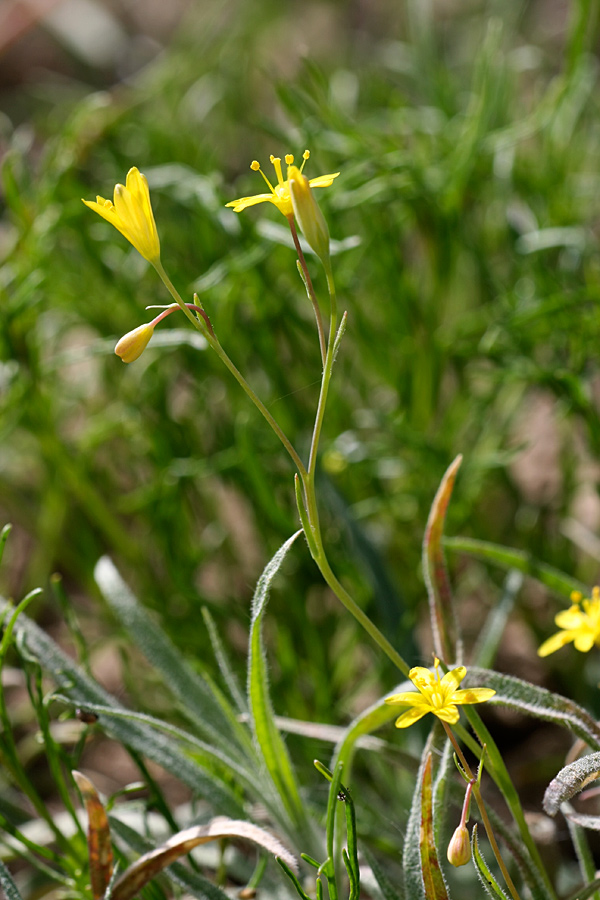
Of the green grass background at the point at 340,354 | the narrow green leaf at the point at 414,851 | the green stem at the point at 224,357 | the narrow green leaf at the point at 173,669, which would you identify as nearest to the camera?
the green stem at the point at 224,357

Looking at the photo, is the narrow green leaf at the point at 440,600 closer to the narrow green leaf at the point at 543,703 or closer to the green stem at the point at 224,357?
the narrow green leaf at the point at 543,703

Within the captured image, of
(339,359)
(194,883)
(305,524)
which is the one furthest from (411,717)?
(339,359)

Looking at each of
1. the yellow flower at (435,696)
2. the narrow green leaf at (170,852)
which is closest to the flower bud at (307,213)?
the yellow flower at (435,696)

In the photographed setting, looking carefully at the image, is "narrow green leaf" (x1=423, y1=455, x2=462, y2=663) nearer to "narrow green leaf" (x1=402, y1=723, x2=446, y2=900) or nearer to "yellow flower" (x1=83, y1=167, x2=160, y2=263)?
"narrow green leaf" (x1=402, y1=723, x2=446, y2=900)

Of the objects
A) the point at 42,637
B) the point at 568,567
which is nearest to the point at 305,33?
the point at 568,567

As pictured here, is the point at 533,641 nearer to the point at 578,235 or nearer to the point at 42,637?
the point at 578,235

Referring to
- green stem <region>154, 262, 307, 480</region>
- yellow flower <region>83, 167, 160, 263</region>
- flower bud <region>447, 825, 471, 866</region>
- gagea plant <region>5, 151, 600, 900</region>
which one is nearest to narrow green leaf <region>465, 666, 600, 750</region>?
gagea plant <region>5, 151, 600, 900</region>
